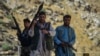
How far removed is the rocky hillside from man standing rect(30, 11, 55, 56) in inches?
5.9

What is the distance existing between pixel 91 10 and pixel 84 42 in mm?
849

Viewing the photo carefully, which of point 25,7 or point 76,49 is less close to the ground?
point 25,7

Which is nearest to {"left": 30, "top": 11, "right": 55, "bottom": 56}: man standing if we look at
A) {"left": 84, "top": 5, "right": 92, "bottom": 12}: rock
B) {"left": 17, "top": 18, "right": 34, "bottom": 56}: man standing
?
{"left": 17, "top": 18, "right": 34, "bottom": 56}: man standing

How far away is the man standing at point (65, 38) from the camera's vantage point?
8820 mm

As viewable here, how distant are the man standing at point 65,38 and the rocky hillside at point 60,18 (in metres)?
0.11

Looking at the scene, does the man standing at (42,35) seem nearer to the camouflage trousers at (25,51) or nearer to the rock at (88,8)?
the camouflage trousers at (25,51)

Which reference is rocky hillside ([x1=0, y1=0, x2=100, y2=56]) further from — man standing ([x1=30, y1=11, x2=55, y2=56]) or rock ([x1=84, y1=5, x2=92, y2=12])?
man standing ([x1=30, y1=11, x2=55, y2=56])

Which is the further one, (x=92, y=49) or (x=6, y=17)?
(x=92, y=49)

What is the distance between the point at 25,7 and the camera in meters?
8.76

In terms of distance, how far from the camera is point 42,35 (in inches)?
345

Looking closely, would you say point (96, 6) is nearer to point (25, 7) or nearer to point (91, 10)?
point (91, 10)

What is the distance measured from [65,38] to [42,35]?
566mm

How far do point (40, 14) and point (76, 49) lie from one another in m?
1.22

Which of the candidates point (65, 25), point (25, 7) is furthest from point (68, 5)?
point (25, 7)
